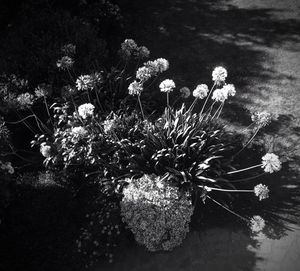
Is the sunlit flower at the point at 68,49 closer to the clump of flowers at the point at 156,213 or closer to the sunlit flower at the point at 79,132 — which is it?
the sunlit flower at the point at 79,132

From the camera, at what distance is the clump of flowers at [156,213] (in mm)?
5578

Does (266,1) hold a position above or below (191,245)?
above

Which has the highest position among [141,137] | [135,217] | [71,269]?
[141,137]

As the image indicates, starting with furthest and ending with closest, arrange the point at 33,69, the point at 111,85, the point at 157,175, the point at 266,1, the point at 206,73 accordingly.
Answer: the point at 266,1, the point at 206,73, the point at 111,85, the point at 33,69, the point at 157,175

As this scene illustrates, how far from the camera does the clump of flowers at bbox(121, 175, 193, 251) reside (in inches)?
220

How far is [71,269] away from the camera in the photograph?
561cm

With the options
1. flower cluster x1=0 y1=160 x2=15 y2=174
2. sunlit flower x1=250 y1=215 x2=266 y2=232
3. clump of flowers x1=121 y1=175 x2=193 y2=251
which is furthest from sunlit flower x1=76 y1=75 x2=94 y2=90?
sunlit flower x1=250 y1=215 x2=266 y2=232

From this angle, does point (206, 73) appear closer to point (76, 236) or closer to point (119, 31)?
point (119, 31)

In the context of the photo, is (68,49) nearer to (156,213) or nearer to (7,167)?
(7,167)

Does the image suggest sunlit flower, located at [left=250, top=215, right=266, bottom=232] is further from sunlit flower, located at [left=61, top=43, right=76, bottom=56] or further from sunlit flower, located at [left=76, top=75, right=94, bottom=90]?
sunlit flower, located at [left=61, top=43, right=76, bottom=56]

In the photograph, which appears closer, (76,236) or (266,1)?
(76,236)

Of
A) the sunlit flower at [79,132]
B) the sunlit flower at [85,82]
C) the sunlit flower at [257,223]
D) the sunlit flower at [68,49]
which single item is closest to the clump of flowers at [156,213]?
the sunlit flower at [257,223]

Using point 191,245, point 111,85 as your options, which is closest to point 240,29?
point 111,85

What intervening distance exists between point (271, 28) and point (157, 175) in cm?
549
